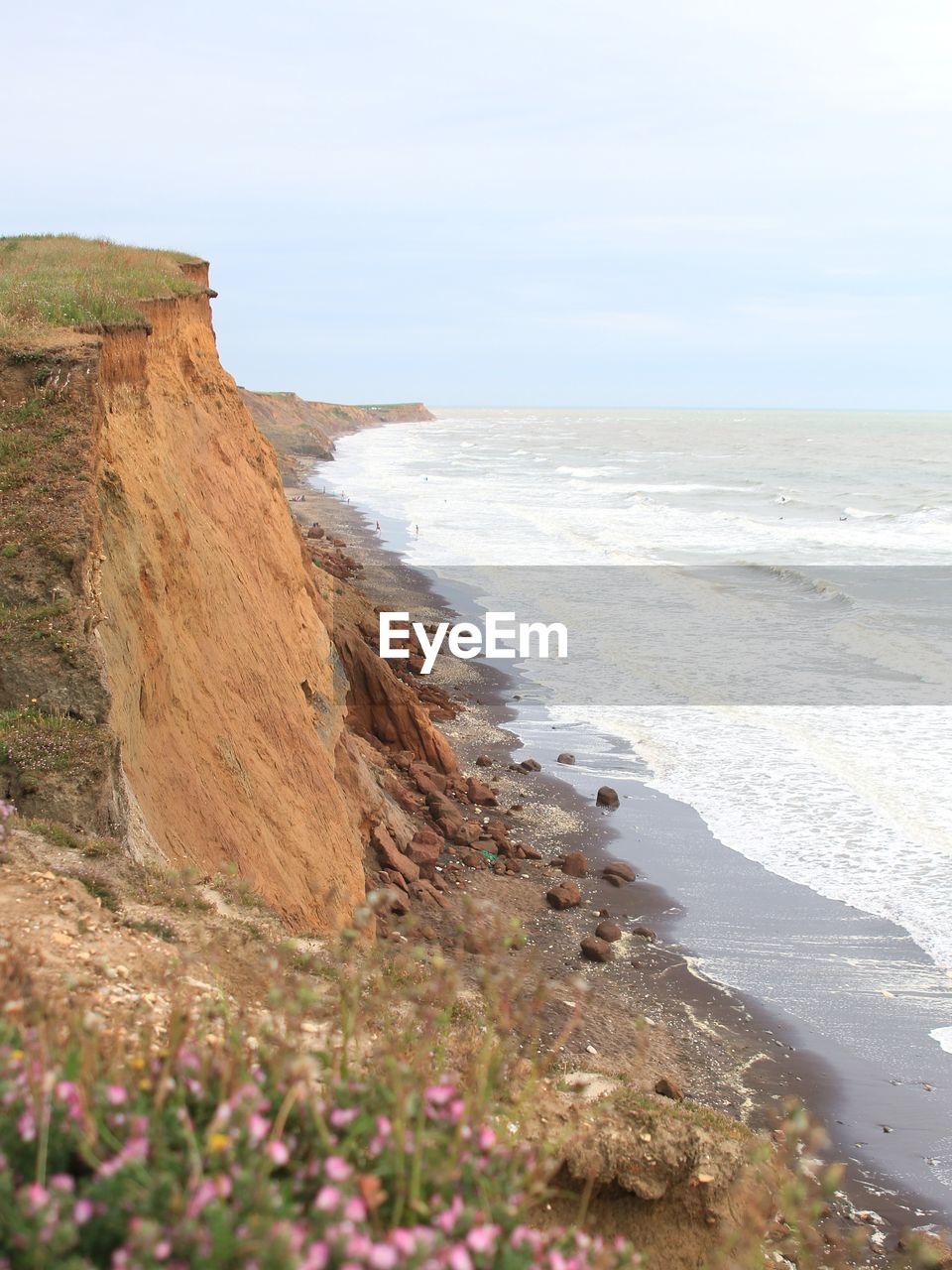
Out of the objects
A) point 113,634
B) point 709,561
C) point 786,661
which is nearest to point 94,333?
point 113,634

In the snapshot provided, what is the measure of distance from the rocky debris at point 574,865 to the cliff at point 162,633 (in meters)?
2.78

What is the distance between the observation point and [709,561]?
4447 centimetres

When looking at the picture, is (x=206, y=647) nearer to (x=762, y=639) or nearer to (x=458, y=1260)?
(x=458, y=1260)

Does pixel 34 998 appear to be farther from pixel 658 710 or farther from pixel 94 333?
pixel 658 710

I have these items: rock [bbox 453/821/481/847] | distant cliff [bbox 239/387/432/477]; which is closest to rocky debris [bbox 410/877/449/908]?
rock [bbox 453/821/481/847]

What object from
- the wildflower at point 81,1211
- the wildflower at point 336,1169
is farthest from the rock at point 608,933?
the wildflower at point 81,1211

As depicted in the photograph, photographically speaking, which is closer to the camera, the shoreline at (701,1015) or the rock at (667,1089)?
the rock at (667,1089)

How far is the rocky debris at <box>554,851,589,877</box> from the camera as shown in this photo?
1534 centimetres

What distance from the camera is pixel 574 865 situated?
15.4 metres

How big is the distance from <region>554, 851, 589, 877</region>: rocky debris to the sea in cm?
145

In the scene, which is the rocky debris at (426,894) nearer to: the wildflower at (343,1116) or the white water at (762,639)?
the white water at (762,639)

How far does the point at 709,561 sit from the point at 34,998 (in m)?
42.3

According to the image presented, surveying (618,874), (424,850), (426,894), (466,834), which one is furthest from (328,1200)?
(466,834)

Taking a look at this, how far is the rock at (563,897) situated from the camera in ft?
46.6
